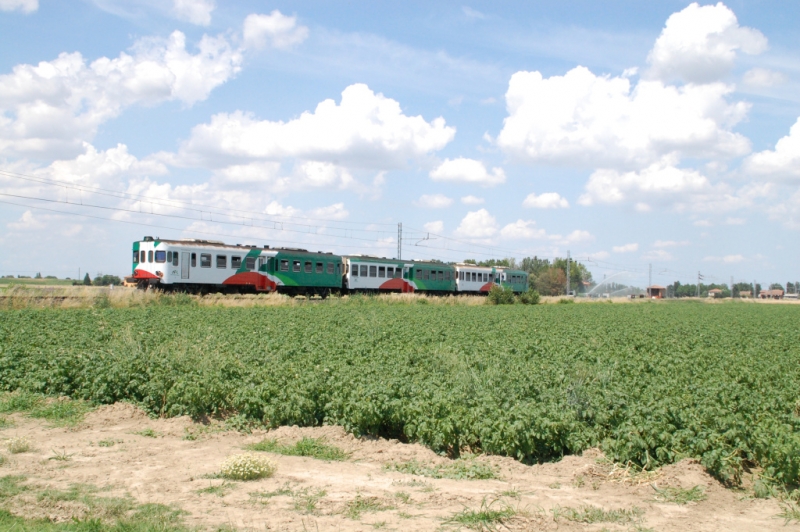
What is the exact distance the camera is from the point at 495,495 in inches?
245

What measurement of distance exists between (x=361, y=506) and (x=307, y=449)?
2.55 m

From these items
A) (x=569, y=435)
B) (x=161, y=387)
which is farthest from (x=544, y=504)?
(x=161, y=387)

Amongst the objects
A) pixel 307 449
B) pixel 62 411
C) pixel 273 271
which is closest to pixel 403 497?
pixel 307 449

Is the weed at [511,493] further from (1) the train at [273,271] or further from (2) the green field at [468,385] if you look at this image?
(1) the train at [273,271]

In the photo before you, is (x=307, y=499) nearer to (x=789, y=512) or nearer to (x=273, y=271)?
(x=789, y=512)

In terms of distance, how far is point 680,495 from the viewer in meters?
6.46

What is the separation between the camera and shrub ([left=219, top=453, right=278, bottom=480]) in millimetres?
→ 6766

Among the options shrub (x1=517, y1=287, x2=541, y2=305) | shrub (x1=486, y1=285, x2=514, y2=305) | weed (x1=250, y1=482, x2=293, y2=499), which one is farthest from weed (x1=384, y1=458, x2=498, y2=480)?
shrub (x1=517, y1=287, x2=541, y2=305)

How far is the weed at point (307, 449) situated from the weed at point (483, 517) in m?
2.84

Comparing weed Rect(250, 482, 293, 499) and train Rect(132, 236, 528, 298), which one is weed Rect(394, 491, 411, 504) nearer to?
weed Rect(250, 482, 293, 499)

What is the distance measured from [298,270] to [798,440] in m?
36.3

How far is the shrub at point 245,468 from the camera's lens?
6.77 meters

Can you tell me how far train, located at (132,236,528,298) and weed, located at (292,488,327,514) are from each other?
98.4 ft

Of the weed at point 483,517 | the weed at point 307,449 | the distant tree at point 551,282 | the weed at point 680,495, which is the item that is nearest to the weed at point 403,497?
the weed at point 483,517
